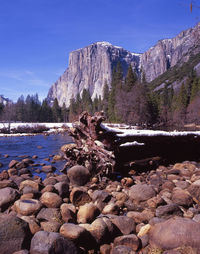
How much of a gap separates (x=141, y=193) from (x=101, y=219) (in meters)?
1.77

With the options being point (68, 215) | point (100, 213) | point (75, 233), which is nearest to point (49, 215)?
point (68, 215)

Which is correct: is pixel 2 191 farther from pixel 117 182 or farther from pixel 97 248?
pixel 117 182

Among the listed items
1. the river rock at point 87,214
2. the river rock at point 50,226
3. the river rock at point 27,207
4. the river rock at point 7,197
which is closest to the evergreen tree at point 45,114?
the river rock at point 7,197

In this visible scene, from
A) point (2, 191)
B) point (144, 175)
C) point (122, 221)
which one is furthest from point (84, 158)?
point (122, 221)

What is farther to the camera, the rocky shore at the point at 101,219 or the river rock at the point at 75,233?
the river rock at the point at 75,233

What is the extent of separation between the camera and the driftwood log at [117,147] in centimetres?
755

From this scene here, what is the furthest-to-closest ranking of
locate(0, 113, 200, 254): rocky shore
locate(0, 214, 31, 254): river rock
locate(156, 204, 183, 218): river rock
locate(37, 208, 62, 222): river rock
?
locate(156, 204, 183, 218): river rock < locate(37, 208, 62, 222): river rock < locate(0, 113, 200, 254): rocky shore < locate(0, 214, 31, 254): river rock

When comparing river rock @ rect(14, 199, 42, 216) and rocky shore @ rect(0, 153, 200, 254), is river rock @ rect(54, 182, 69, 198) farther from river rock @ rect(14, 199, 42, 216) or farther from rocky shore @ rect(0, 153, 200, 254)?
river rock @ rect(14, 199, 42, 216)

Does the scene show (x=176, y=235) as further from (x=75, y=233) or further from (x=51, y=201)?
(x=51, y=201)

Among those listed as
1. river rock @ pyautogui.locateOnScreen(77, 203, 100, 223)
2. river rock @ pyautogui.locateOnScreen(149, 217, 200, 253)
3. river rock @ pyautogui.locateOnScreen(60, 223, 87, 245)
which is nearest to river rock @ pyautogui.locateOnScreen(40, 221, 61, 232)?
river rock @ pyautogui.locateOnScreen(60, 223, 87, 245)

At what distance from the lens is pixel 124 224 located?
4203 mm

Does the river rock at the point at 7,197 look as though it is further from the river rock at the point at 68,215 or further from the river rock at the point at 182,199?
the river rock at the point at 182,199

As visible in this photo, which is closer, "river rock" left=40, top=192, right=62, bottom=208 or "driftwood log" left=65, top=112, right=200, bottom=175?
"river rock" left=40, top=192, right=62, bottom=208

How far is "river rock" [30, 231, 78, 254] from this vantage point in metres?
3.10
